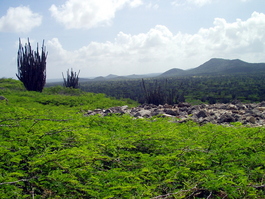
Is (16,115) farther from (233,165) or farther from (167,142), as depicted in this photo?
(233,165)

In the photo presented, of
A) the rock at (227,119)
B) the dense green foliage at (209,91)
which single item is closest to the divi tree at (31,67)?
the dense green foliage at (209,91)

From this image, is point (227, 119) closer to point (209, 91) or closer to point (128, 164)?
point (128, 164)

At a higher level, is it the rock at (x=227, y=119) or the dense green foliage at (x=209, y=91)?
the rock at (x=227, y=119)

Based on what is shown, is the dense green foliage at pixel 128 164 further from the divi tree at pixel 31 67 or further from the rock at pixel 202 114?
the divi tree at pixel 31 67

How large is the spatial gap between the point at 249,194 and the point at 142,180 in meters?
1.24

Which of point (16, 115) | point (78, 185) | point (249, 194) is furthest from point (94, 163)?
point (16, 115)

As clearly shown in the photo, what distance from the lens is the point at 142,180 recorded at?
307cm

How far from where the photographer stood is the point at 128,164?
11.8 feet

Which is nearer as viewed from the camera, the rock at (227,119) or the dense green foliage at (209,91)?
the rock at (227,119)

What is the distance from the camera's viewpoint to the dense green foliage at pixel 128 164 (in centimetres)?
292

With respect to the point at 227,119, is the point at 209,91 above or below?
below

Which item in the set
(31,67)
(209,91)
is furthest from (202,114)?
(209,91)

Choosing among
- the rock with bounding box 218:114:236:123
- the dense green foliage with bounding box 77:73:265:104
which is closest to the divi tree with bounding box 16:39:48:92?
the dense green foliage with bounding box 77:73:265:104

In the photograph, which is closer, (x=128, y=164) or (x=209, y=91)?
(x=128, y=164)
